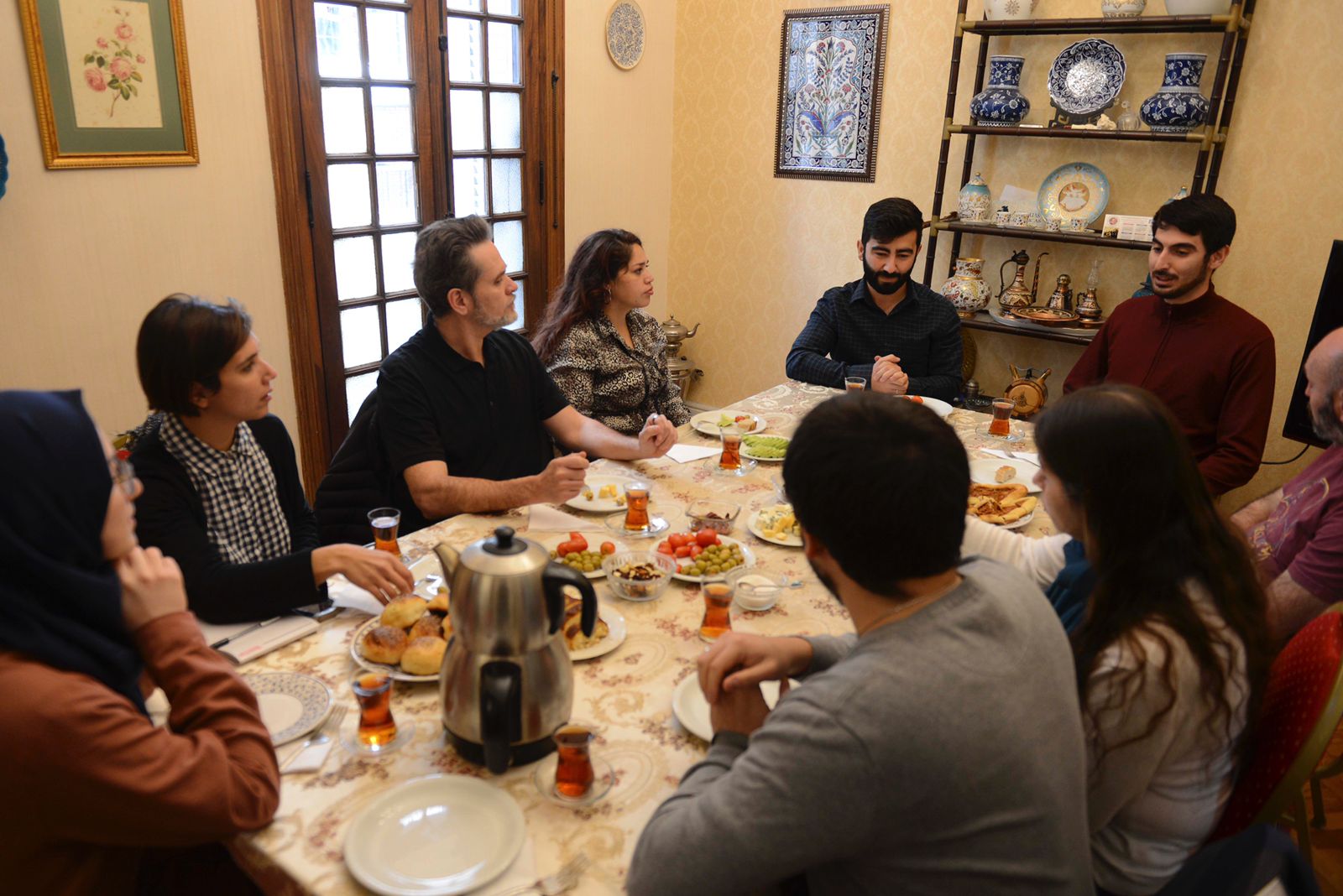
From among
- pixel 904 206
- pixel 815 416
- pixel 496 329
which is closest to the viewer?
pixel 815 416

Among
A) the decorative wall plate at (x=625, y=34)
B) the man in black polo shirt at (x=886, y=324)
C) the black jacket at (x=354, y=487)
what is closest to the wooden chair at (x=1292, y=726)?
A: the black jacket at (x=354, y=487)

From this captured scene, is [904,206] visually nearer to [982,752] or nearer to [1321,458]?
[1321,458]

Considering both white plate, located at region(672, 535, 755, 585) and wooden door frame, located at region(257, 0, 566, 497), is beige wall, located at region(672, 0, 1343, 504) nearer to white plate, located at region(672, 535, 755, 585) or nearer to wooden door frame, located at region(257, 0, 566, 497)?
wooden door frame, located at region(257, 0, 566, 497)

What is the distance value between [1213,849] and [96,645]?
1230 mm

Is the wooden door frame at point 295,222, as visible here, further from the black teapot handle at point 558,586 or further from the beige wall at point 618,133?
the black teapot handle at point 558,586

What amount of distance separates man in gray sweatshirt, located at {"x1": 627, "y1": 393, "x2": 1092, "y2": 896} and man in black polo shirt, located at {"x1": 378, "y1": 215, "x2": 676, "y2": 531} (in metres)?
1.07

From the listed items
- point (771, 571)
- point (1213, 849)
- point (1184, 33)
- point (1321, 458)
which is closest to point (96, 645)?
point (771, 571)

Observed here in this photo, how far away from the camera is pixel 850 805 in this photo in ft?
2.83

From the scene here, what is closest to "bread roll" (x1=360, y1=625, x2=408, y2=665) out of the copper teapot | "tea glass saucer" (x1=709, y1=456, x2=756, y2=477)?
"tea glass saucer" (x1=709, y1=456, x2=756, y2=477)

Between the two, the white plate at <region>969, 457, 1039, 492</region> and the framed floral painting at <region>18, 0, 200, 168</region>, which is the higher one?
the framed floral painting at <region>18, 0, 200, 168</region>

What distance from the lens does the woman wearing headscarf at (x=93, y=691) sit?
923 mm

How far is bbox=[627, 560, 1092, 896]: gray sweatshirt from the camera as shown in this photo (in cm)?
86

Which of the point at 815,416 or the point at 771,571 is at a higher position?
the point at 815,416

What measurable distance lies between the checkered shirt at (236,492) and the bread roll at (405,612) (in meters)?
0.36
